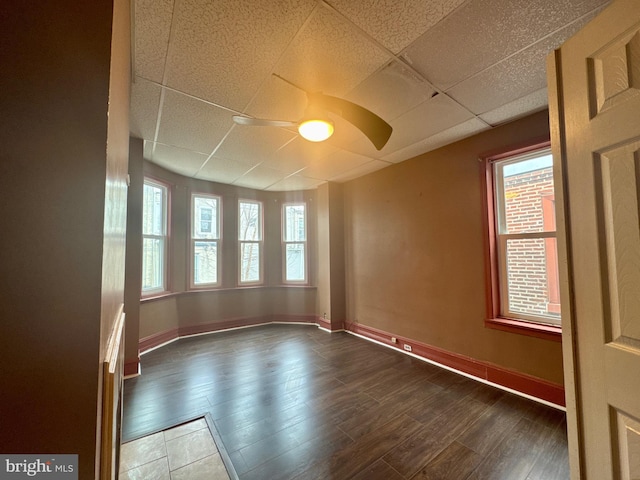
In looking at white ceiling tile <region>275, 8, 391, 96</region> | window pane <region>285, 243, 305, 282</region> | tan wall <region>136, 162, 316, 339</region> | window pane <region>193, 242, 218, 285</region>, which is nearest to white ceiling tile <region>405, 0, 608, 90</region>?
white ceiling tile <region>275, 8, 391, 96</region>

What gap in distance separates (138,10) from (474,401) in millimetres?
3667

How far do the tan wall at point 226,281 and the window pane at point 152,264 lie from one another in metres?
0.15

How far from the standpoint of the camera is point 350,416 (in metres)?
2.11

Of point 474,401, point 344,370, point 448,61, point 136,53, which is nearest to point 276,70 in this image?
point 136,53

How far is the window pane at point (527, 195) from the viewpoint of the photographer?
7.73 feet

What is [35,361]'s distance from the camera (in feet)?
1.63

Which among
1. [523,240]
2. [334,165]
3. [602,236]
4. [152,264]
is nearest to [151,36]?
Answer: [602,236]

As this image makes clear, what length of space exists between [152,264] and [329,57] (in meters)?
3.66

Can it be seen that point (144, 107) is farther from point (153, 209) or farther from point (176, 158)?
point (153, 209)

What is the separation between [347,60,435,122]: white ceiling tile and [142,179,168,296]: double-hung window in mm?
3241

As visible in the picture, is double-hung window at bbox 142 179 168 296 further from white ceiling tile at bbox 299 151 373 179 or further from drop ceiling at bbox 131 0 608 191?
white ceiling tile at bbox 299 151 373 179

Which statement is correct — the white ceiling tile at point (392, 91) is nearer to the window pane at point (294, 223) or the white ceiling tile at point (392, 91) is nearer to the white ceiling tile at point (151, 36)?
the white ceiling tile at point (151, 36)

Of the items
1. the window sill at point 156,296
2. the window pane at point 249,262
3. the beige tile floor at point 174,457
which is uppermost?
the window pane at point 249,262

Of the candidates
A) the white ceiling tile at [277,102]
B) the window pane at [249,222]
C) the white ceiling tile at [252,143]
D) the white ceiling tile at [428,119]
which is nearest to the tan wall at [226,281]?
the window pane at [249,222]
